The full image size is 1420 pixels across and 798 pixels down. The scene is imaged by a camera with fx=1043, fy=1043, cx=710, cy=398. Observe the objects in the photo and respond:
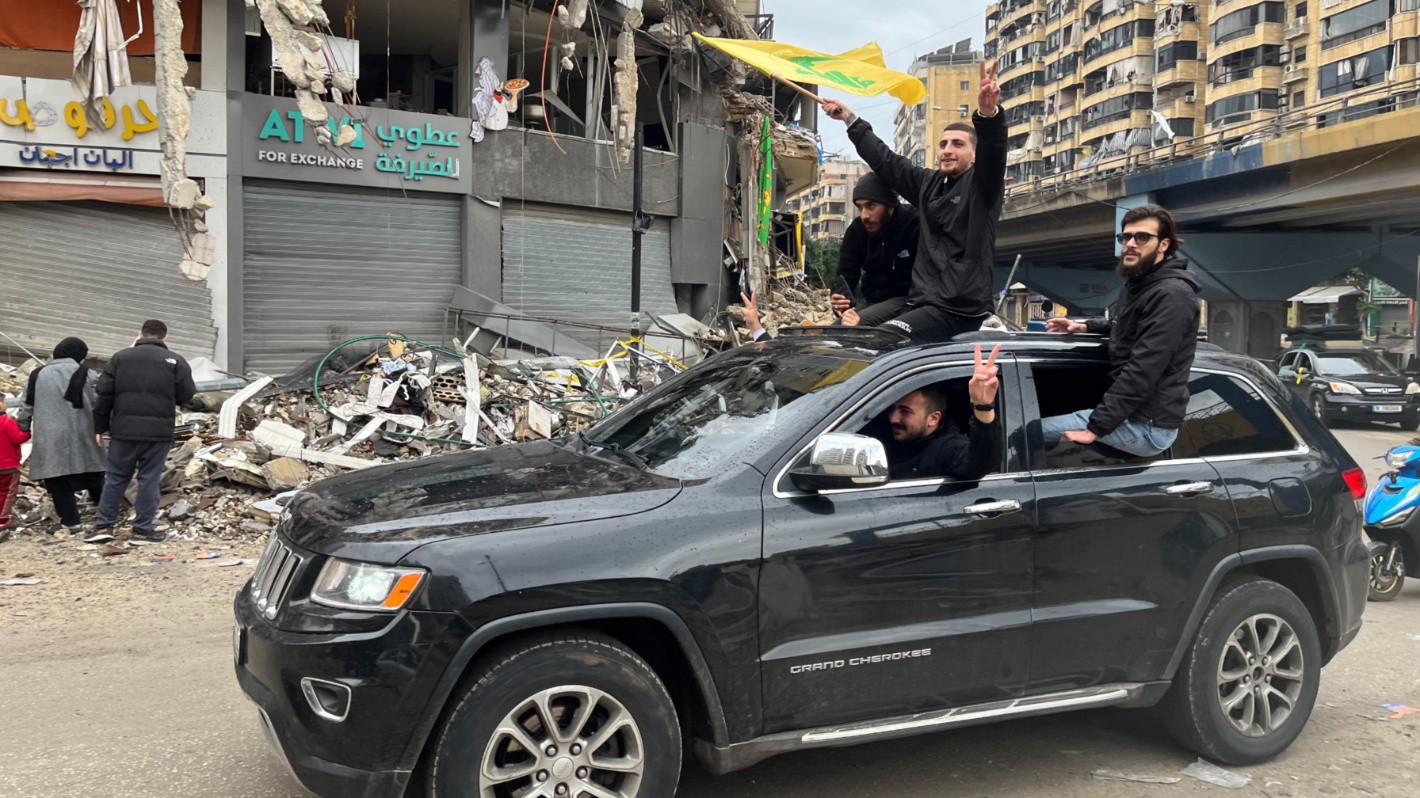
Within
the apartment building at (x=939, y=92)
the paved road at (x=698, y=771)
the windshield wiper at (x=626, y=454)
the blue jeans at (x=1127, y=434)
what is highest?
the apartment building at (x=939, y=92)

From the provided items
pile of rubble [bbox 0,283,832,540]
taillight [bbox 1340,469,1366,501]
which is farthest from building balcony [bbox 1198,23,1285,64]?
taillight [bbox 1340,469,1366,501]

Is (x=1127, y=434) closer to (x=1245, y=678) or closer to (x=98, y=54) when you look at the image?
(x=1245, y=678)

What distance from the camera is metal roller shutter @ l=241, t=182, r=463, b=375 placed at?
1500cm

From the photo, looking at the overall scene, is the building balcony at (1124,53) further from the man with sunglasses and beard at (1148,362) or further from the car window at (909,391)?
the car window at (909,391)

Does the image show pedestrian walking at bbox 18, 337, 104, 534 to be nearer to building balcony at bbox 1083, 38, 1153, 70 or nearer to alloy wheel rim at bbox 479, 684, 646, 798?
alloy wheel rim at bbox 479, 684, 646, 798

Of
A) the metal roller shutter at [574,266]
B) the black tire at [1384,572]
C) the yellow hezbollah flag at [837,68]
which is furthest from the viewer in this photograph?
the metal roller shutter at [574,266]

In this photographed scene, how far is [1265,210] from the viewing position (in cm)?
3092

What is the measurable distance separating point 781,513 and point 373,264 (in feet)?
45.5

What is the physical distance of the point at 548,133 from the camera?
17.5m

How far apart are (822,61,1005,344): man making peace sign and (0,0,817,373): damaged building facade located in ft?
35.4

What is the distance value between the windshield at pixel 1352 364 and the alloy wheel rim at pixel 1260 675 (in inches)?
735

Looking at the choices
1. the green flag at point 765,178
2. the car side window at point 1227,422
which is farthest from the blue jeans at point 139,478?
the green flag at point 765,178

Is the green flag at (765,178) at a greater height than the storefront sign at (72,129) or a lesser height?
greater

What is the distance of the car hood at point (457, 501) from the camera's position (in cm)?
312
